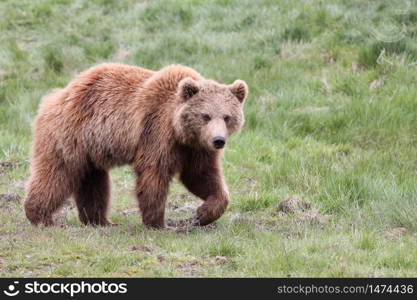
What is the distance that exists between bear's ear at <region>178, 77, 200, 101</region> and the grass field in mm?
1273

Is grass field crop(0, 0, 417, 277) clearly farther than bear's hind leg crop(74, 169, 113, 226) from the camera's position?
No

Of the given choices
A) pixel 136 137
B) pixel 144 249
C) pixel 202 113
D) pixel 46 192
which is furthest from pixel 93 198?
pixel 144 249

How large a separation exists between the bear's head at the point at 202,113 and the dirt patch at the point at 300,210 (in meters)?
1.14

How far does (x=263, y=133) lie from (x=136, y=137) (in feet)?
11.2

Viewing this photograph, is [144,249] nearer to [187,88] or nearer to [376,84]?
[187,88]

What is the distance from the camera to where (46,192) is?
8070 millimetres

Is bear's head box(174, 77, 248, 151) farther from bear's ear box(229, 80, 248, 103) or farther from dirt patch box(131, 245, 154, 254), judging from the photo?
dirt patch box(131, 245, 154, 254)

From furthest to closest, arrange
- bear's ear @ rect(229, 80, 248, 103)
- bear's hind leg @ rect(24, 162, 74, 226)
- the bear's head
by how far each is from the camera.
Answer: bear's hind leg @ rect(24, 162, 74, 226)
bear's ear @ rect(229, 80, 248, 103)
the bear's head

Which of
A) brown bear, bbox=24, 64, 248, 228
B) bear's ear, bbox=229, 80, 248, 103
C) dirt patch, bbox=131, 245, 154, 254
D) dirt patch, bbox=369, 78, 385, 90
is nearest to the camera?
dirt patch, bbox=131, 245, 154, 254

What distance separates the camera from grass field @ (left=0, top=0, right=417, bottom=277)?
6500 mm

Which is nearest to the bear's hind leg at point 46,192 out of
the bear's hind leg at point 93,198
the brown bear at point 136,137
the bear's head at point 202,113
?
the brown bear at point 136,137

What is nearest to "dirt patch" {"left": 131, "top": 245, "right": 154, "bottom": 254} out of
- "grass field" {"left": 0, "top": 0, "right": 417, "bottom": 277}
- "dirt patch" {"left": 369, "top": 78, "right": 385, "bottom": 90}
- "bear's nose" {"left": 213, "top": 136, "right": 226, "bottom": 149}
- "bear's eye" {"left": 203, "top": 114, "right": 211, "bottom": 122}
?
"grass field" {"left": 0, "top": 0, "right": 417, "bottom": 277}

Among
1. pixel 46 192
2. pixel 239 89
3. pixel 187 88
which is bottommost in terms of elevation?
pixel 46 192

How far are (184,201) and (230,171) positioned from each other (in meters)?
0.96
